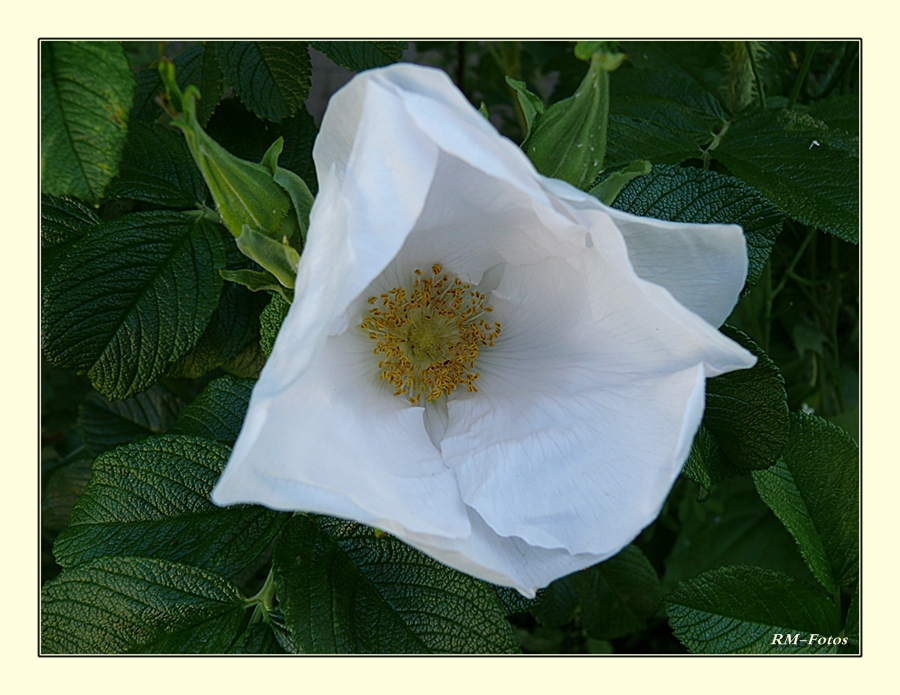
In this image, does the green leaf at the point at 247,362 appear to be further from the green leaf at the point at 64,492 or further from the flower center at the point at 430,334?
the green leaf at the point at 64,492

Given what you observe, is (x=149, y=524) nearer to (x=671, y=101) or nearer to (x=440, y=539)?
(x=440, y=539)

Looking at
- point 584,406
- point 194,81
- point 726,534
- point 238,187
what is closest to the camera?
point 238,187

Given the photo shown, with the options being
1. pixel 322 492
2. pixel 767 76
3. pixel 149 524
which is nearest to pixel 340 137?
pixel 322 492

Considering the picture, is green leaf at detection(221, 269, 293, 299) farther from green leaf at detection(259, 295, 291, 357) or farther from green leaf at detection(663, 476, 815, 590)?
green leaf at detection(663, 476, 815, 590)

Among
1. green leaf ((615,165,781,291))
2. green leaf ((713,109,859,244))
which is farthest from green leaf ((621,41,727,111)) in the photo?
green leaf ((615,165,781,291))

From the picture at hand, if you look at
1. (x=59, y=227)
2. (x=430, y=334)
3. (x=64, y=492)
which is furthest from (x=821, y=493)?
(x=64, y=492)

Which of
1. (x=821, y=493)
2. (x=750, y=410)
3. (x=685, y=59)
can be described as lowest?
(x=821, y=493)

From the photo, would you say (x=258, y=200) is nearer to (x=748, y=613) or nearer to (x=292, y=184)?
(x=292, y=184)
